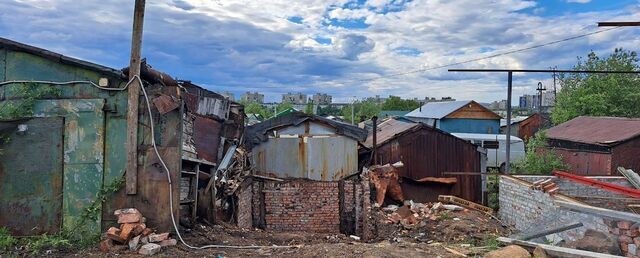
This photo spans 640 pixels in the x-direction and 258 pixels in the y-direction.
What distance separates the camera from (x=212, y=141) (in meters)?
9.27

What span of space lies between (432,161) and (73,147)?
1065cm

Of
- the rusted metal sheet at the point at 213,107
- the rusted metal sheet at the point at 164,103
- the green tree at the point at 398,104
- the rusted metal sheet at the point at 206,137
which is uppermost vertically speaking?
the green tree at the point at 398,104

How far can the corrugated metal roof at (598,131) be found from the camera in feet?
54.4

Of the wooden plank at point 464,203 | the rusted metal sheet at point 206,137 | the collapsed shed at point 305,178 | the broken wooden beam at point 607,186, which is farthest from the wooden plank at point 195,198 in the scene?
the broken wooden beam at point 607,186

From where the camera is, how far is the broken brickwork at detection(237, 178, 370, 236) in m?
11.6

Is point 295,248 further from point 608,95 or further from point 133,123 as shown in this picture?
point 608,95

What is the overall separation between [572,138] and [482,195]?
268 inches

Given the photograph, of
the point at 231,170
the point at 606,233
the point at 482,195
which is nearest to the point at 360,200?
the point at 231,170

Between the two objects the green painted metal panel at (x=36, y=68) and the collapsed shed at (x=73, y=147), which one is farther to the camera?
the green painted metal panel at (x=36, y=68)

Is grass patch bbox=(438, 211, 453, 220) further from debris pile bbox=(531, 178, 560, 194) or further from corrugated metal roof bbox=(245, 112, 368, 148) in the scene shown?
corrugated metal roof bbox=(245, 112, 368, 148)

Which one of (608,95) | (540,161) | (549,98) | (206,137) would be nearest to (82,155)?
(206,137)

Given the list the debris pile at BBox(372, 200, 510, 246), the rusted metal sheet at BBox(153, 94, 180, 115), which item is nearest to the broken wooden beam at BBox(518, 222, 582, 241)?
the debris pile at BBox(372, 200, 510, 246)

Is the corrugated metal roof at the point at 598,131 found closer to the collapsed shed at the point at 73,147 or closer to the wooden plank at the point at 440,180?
the wooden plank at the point at 440,180

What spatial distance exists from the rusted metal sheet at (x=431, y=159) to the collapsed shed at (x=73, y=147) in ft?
28.4
